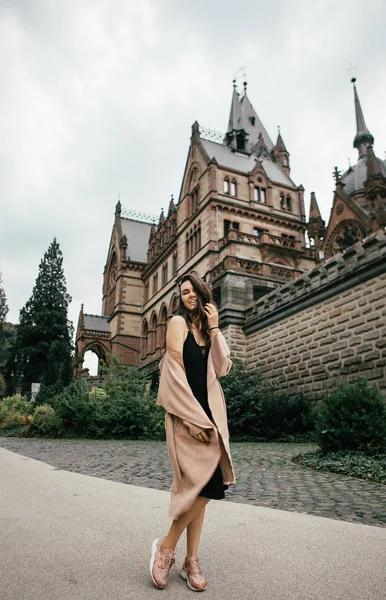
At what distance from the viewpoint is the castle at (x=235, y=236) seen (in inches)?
855

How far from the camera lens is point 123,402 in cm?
1418

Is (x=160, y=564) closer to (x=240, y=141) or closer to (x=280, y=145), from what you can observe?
(x=240, y=141)

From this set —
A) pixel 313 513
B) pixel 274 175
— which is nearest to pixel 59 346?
pixel 274 175

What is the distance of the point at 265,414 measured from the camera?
13766mm

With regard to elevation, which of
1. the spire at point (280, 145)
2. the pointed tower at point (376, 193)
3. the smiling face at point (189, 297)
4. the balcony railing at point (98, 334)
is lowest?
the smiling face at point (189, 297)

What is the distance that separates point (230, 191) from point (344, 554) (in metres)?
28.3

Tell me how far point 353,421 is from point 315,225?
80.5ft

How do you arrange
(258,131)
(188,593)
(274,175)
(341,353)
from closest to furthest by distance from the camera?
(188,593), (341,353), (274,175), (258,131)

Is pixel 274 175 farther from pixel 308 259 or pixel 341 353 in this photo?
pixel 341 353

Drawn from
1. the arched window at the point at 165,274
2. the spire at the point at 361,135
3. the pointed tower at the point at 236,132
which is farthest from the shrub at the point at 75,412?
the spire at the point at 361,135

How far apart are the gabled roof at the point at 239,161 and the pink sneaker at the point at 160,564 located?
29.9m

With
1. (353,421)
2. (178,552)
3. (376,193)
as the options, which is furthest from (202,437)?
(376,193)

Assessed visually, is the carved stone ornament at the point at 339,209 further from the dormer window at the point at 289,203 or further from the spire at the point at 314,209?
the dormer window at the point at 289,203

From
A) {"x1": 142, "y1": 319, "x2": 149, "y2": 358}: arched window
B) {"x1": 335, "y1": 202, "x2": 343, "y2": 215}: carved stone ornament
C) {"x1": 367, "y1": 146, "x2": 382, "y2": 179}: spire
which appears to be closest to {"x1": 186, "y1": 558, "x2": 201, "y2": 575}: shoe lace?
{"x1": 367, "y1": 146, "x2": 382, "y2": 179}: spire
